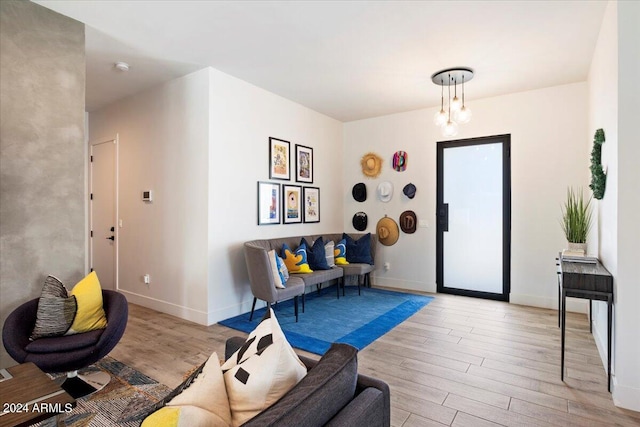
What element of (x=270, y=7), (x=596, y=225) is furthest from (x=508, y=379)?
(x=270, y=7)

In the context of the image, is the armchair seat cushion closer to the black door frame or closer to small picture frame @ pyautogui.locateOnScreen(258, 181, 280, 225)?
small picture frame @ pyautogui.locateOnScreen(258, 181, 280, 225)

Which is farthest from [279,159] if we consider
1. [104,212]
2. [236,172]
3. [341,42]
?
[104,212]

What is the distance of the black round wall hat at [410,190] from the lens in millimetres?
5445

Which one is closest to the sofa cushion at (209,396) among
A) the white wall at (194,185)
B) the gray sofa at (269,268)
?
the gray sofa at (269,268)

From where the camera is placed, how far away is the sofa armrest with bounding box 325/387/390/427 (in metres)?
1.00

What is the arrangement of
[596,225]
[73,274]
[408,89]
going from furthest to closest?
[408,89], [596,225], [73,274]

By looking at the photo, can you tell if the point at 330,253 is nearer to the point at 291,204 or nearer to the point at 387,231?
the point at 291,204

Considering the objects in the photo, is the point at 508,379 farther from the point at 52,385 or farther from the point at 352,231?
the point at 352,231

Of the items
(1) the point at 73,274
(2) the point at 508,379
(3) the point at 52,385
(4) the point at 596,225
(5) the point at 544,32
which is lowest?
(2) the point at 508,379

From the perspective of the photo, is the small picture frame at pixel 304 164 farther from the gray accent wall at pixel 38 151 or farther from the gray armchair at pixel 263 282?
the gray accent wall at pixel 38 151

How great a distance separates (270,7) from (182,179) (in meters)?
2.22

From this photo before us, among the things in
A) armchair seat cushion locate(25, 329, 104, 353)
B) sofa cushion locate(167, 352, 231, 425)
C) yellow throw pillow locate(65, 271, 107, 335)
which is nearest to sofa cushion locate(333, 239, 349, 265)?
yellow throw pillow locate(65, 271, 107, 335)

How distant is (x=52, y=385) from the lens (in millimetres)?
1690

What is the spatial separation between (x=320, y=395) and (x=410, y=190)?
4.78 meters
